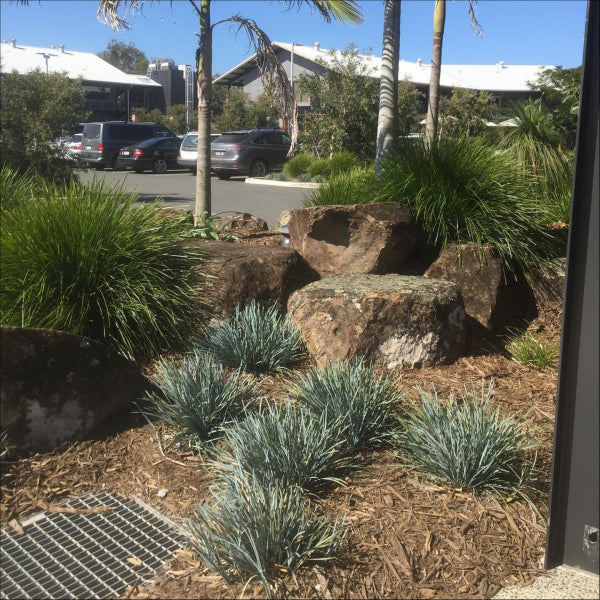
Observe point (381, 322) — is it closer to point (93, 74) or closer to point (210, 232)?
point (210, 232)

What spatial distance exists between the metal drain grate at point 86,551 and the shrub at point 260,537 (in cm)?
24

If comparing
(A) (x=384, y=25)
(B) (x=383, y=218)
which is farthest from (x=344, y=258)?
(A) (x=384, y=25)

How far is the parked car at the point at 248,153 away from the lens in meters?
24.2

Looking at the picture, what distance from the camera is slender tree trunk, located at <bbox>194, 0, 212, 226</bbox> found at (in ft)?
28.8

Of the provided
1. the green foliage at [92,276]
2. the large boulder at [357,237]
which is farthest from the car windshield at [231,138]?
the green foliage at [92,276]

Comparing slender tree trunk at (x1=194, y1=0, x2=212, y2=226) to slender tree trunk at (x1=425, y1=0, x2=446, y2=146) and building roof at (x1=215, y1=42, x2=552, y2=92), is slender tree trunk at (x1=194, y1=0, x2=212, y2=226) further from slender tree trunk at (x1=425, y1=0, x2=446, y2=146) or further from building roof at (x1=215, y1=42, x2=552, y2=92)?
building roof at (x1=215, y1=42, x2=552, y2=92)

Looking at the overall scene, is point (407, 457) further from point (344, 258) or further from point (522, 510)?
point (344, 258)

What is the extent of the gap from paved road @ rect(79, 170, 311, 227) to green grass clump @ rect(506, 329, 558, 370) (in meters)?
8.44

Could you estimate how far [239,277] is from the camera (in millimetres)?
5656

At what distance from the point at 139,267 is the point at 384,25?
682cm

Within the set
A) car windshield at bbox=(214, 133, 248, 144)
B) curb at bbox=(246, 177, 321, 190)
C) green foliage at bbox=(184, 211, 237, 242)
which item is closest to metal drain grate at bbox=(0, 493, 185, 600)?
green foliage at bbox=(184, 211, 237, 242)

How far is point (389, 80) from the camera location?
996 cm

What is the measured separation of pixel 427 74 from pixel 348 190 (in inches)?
1560

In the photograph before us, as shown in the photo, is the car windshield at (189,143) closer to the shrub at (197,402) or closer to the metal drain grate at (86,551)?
the shrub at (197,402)
